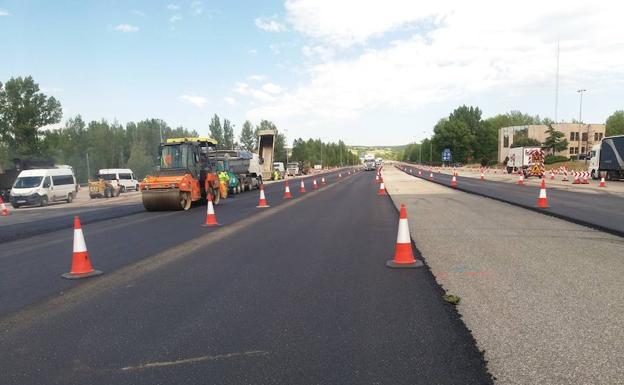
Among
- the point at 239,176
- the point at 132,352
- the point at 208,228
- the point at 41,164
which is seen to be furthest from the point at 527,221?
the point at 41,164

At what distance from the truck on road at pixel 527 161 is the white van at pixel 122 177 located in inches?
1307

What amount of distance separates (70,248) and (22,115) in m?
72.7

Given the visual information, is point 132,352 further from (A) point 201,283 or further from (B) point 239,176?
(B) point 239,176

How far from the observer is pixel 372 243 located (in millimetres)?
8945

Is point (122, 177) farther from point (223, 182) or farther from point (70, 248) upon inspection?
point (70, 248)

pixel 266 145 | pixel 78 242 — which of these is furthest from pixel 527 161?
pixel 78 242

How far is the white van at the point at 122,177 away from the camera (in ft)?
115

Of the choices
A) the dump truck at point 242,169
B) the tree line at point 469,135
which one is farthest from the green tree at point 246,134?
the dump truck at point 242,169

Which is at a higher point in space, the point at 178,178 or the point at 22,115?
the point at 22,115

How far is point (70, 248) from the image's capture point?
371 inches

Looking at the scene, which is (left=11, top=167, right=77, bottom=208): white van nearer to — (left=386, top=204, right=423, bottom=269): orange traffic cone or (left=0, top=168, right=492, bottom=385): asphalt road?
(left=0, top=168, right=492, bottom=385): asphalt road

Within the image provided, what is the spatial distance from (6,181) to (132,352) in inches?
1282

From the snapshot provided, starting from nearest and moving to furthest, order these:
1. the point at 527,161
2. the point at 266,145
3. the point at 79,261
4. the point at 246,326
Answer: the point at 246,326
the point at 79,261
the point at 266,145
the point at 527,161

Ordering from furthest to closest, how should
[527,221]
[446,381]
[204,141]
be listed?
[204,141]
[527,221]
[446,381]
